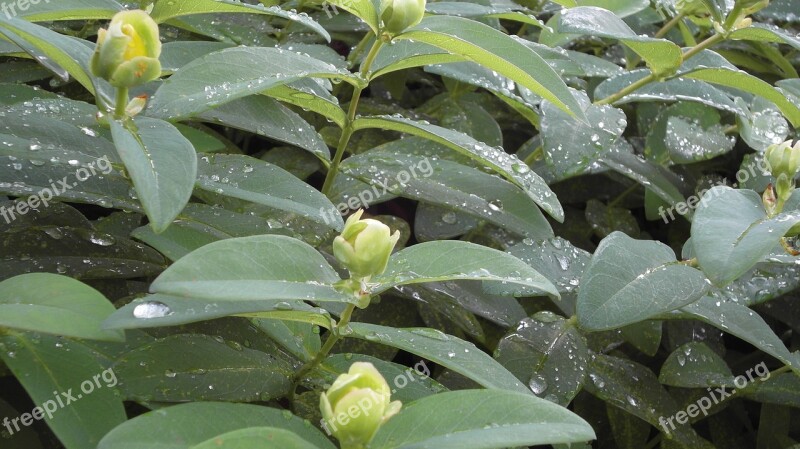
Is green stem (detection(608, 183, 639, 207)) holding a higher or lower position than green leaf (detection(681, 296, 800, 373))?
lower

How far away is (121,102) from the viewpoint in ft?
A: 2.10

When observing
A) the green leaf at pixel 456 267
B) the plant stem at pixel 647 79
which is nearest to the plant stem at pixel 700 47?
the plant stem at pixel 647 79

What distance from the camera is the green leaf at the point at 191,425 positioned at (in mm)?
484

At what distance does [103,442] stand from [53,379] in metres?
0.13

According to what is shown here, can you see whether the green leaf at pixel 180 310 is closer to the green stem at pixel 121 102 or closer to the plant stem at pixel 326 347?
the plant stem at pixel 326 347

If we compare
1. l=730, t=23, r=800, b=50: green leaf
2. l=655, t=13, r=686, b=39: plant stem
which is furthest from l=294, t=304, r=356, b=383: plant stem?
l=655, t=13, r=686, b=39: plant stem

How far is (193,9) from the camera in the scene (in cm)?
80

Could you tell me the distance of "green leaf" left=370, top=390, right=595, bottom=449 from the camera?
0.49m

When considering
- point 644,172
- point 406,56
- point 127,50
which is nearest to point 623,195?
point 644,172

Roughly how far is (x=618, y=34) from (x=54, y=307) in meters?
0.70

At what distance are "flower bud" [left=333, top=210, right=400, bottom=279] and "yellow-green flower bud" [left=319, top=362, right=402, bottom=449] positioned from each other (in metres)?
0.09

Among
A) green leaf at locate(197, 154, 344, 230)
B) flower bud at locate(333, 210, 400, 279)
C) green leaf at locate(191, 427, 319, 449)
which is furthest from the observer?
green leaf at locate(197, 154, 344, 230)

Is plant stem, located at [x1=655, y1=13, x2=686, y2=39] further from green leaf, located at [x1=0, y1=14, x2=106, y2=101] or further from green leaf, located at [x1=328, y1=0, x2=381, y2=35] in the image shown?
green leaf, located at [x1=0, y1=14, x2=106, y2=101]

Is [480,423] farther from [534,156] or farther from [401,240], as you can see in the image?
[534,156]
